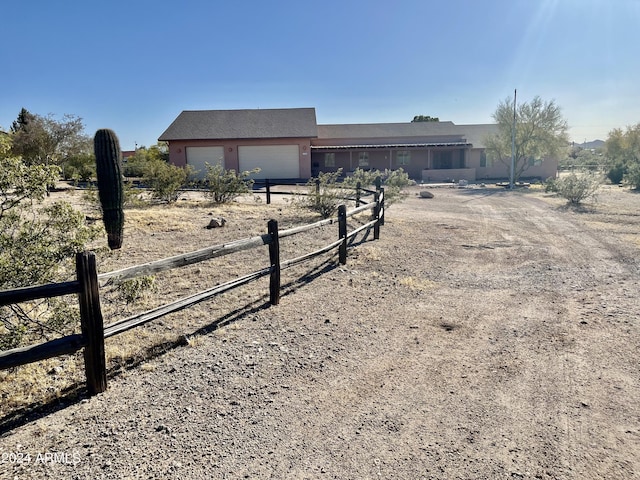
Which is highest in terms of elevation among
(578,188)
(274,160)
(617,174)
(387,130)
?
(387,130)

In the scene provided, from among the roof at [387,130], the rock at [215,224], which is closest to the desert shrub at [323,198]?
the rock at [215,224]

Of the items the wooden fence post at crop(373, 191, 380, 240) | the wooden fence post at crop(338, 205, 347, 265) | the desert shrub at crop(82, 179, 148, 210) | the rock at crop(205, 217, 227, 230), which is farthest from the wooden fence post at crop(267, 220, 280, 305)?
the desert shrub at crop(82, 179, 148, 210)

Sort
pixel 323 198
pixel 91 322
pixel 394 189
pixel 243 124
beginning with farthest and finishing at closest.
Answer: pixel 243 124 → pixel 394 189 → pixel 323 198 → pixel 91 322

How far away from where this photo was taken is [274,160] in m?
33.7

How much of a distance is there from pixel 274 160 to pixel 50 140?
14.2m

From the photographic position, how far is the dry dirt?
9.45 ft

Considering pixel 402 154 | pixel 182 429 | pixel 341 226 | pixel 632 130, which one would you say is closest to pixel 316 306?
pixel 341 226

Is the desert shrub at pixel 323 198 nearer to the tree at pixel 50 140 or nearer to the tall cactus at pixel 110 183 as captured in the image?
the tall cactus at pixel 110 183

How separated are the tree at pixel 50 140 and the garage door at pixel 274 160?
10530mm

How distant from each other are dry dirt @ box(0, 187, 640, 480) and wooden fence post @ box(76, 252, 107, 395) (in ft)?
0.49

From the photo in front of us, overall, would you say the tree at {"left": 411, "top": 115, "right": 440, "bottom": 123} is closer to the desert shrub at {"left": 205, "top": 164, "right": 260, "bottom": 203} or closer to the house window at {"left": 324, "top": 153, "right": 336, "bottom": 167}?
the house window at {"left": 324, "top": 153, "right": 336, "bottom": 167}

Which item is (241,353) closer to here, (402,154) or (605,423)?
(605,423)

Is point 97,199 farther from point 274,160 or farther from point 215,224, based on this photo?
point 274,160

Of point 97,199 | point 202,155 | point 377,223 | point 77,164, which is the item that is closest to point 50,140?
point 77,164
